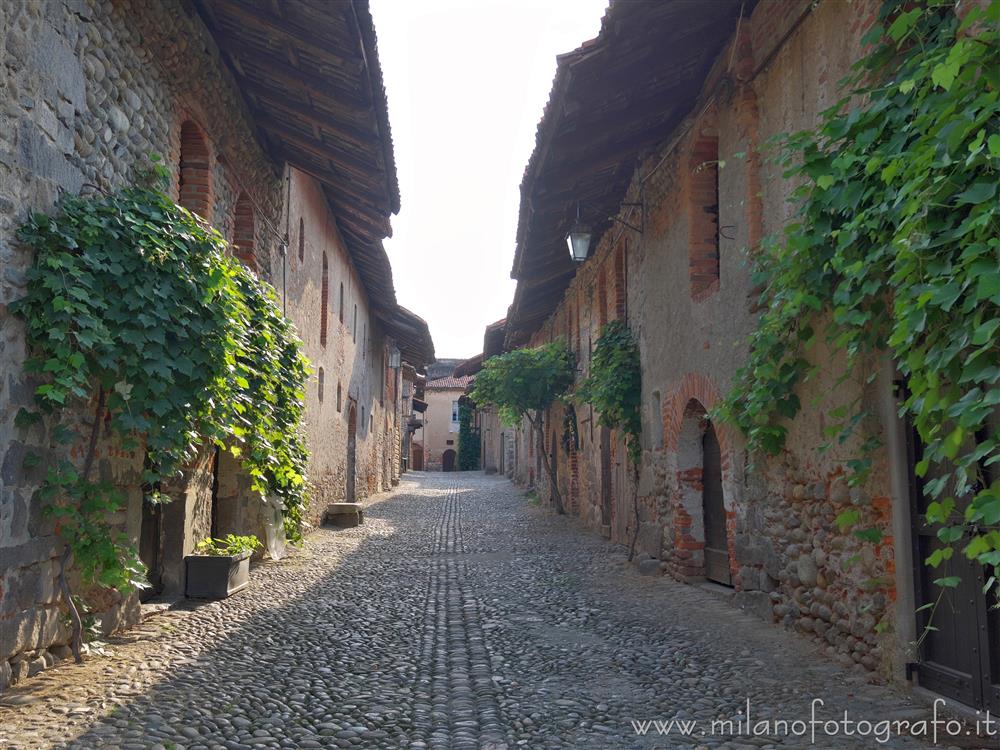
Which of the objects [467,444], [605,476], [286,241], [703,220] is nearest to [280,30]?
[286,241]

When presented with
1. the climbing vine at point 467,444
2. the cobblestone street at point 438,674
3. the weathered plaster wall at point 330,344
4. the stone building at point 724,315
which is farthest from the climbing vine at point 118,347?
the climbing vine at point 467,444

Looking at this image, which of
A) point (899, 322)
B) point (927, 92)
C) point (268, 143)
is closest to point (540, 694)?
point (899, 322)

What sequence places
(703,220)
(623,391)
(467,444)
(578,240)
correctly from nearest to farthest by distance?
(703,220) → (578,240) → (623,391) → (467,444)

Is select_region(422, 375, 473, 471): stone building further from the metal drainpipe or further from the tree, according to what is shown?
the metal drainpipe

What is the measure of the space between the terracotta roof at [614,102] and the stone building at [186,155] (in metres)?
1.65

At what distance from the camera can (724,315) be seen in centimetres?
664

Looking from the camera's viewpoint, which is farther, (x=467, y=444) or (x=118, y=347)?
(x=467, y=444)

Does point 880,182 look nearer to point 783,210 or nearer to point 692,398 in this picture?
point 783,210

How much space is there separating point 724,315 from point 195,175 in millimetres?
4844

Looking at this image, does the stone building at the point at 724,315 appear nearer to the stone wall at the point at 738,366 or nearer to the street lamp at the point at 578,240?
the stone wall at the point at 738,366

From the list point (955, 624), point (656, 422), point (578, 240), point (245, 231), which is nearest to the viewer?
point (955, 624)

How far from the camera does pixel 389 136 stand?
788cm

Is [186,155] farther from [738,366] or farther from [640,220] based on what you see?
[738,366]

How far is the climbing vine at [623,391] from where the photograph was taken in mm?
9484
